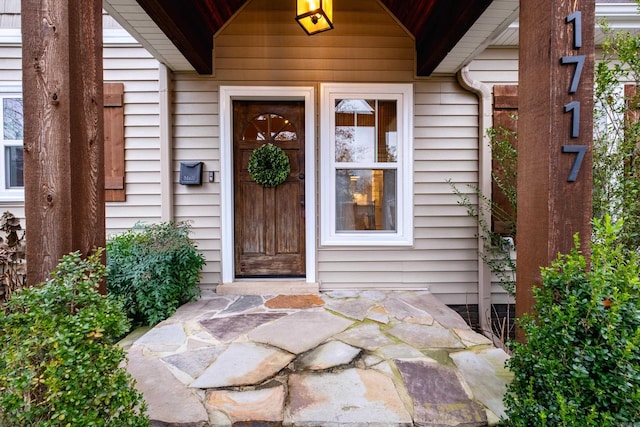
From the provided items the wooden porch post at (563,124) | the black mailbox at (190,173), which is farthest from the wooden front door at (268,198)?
the wooden porch post at (563,124)

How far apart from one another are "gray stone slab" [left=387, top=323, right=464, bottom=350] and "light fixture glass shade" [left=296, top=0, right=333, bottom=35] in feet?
7.96

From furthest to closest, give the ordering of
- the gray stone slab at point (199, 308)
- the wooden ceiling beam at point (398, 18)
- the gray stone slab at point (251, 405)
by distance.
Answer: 1. the gray stone slab at point (199, 308)
2. the wooden ceiling beam at point (398, 18)
3. the gray stone slab at point (251, 405)

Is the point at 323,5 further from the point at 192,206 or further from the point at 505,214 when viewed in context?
the point at 505,214

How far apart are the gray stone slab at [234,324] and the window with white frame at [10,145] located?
2.73 m

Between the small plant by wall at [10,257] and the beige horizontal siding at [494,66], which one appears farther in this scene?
the beige horizontal siding at [494,66]

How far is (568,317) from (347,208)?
237cm

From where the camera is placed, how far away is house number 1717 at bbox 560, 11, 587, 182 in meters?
1.42

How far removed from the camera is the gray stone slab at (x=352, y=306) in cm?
267

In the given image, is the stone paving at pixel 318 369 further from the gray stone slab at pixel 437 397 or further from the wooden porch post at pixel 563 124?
the wooden porch post at pixel 563 124

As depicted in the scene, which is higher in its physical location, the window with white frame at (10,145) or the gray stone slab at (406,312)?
the window with white frame at (10,145)

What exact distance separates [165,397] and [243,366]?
0.41 meters

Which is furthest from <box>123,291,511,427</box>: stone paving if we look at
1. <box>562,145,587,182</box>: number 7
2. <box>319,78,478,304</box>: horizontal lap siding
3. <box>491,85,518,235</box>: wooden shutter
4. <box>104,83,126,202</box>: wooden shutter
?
<box>104,83,126,202</box>: wooden shutter

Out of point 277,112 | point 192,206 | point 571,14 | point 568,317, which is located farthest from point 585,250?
point 192,206

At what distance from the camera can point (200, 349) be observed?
6.87ft
